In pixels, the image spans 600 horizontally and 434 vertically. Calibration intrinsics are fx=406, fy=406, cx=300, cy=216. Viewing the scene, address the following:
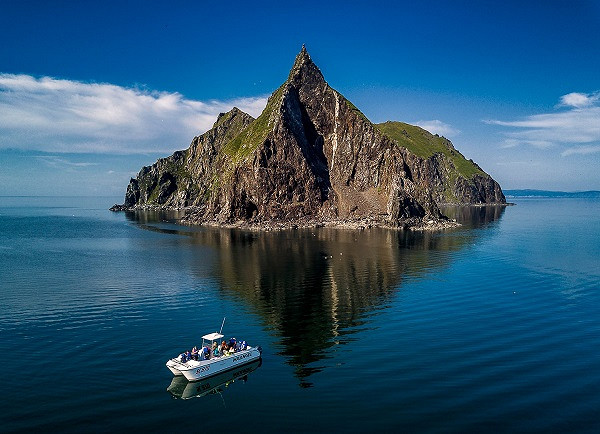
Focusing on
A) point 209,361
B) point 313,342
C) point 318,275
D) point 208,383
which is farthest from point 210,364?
point 318,275

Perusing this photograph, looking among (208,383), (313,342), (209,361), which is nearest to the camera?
(208,383)

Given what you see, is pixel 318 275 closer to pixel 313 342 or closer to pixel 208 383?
pixel 313 342

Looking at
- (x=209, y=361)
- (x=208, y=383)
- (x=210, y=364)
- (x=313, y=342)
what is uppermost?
(x=209, y=361)

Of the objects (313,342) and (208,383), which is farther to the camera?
(313,342)

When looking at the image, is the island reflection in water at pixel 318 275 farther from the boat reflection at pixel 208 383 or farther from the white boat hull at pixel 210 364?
the boat reflection at pixel 208 383

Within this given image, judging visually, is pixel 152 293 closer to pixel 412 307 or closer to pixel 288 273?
pixel 288 273

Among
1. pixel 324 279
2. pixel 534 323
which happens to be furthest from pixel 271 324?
pixel 534 323
